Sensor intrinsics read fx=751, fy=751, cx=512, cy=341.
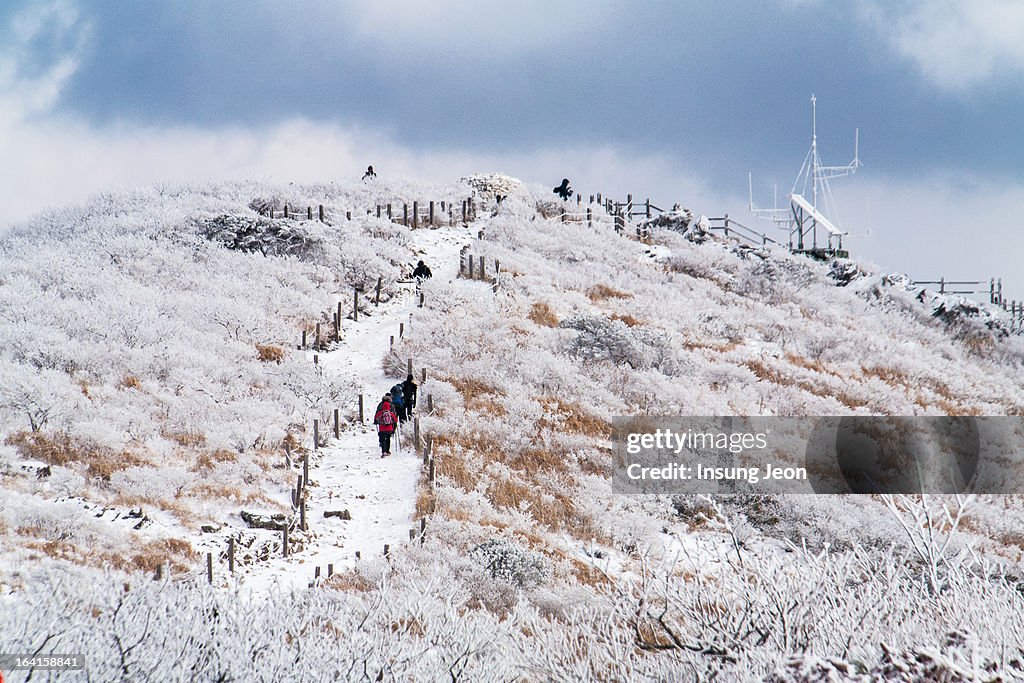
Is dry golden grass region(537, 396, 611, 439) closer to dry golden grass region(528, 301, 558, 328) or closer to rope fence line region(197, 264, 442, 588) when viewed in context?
rope fence line region(197, 264, 442, 588)

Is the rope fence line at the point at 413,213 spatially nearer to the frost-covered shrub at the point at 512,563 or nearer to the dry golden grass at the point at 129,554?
the dry golden grass at the point at 129,554

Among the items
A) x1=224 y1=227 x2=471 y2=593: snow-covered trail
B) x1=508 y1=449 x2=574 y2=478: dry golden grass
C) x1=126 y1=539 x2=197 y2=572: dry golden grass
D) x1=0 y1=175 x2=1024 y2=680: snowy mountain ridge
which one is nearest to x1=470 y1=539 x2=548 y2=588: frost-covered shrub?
x1=0 y1=175 x2=1024 y2=680: snowy mountain ridge

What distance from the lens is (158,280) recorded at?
80.2 ft

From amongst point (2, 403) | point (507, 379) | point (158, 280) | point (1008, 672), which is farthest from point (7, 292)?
point (1008, 672)

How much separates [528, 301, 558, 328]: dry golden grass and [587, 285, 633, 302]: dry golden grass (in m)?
3.48

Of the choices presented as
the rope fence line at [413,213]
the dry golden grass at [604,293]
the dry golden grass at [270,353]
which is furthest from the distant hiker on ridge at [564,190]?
the dry golden grass at [270,353]

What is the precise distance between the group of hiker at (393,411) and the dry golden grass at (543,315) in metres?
7.27

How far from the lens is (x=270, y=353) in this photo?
64.8 feet

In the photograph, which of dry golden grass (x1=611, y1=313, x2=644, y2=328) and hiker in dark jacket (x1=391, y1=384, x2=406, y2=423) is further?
dry golden grass (x1=611, y1=313, x2=644, y2=328)

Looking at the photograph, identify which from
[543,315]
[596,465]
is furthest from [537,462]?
[543,315]

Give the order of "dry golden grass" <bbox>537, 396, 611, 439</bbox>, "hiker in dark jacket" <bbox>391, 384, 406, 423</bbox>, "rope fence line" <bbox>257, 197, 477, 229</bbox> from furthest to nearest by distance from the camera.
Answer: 1. "rope fence line" <bbox>257, 197, 477, 229</bbox>
2. "dry golden grass" <bbox>537, 396, 611, 439</bbox>
3. "hiker in dark jacket" <bbox>391, 384, 406, 423</bbox>

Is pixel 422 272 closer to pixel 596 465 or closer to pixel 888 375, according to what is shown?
pixel 596 465

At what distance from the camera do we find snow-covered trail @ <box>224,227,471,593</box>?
1108 cm

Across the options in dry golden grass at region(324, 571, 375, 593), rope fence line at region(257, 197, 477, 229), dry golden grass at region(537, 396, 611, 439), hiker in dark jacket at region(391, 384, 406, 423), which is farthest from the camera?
rope fence line at region(257, 197, 477, 229)
